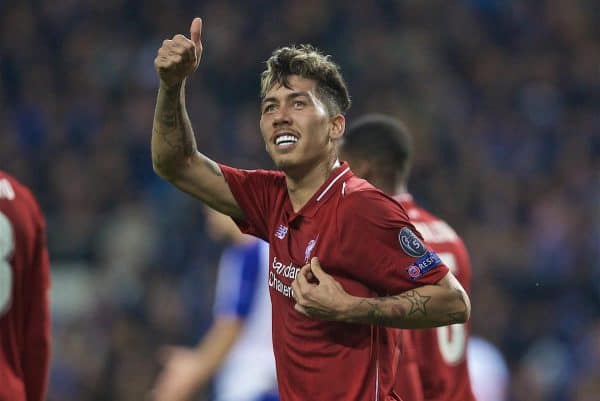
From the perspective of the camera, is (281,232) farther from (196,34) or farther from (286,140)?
(196,34)

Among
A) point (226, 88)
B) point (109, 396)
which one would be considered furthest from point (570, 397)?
point (226, 88)

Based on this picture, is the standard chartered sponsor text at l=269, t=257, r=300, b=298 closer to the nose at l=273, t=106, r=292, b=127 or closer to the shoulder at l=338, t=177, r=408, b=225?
the shoulder at l=338, t=177, r=408, b=225

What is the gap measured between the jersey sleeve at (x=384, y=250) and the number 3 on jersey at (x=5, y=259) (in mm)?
1341

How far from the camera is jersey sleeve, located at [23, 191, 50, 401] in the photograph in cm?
443

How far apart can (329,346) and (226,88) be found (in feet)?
26.5

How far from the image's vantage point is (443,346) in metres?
4.84

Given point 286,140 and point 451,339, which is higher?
point 286,140

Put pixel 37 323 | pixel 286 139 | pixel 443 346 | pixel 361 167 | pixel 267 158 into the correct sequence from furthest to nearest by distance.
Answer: pixel 267 158, pixel 361 167, pixel 443 346, pixel 37 323, pixel 286 139

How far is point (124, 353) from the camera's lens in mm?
8586

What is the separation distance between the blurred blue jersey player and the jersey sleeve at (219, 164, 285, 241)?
1.42 m

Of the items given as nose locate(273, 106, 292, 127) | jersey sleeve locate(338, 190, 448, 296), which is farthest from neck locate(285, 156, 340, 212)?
jersey sleeve locate(338, 190, 448, 296)

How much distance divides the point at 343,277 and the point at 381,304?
0.16 m

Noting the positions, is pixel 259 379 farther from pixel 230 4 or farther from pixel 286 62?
pixel 230 4

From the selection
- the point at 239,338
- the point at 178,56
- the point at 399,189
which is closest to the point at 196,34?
the point at 178,56
